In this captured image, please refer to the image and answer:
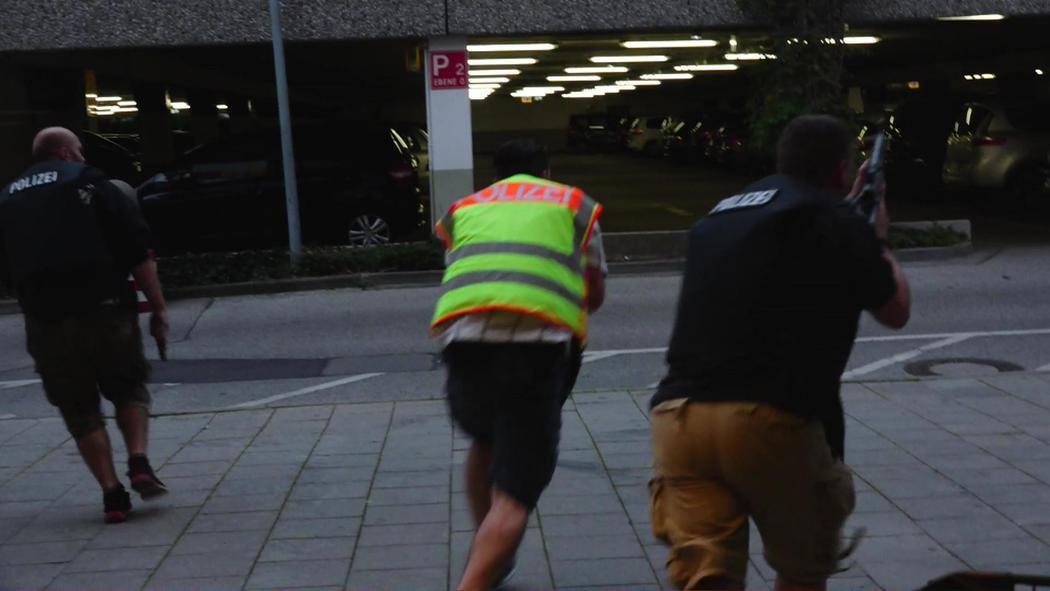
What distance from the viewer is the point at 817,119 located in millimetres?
3459

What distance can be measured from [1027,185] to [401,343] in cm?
1308

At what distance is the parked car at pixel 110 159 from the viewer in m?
20.6

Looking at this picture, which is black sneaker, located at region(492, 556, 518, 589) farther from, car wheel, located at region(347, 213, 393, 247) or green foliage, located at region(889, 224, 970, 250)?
car wheel, located at region(347, 213, 393, 247)

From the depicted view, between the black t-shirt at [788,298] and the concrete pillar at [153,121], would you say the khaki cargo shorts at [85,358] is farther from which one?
the concrete pillar at [153,121]

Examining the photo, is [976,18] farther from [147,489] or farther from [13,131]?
[147,489]

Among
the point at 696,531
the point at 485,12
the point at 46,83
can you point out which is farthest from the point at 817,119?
the point at 46,83

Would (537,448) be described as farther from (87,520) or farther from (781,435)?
(87,520)

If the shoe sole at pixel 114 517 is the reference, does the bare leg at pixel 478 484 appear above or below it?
above

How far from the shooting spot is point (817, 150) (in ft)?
11.2

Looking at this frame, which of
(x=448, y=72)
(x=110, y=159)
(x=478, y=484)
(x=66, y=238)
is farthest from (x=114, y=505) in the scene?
(x=110, y=159)

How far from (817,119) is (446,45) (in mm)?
12855

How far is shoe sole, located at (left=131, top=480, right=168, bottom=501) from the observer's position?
602 cm

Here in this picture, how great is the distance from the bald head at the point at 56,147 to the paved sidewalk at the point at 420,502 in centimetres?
171

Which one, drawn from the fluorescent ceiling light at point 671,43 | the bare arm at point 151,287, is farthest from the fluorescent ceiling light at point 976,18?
the bare arm at point 151,287
